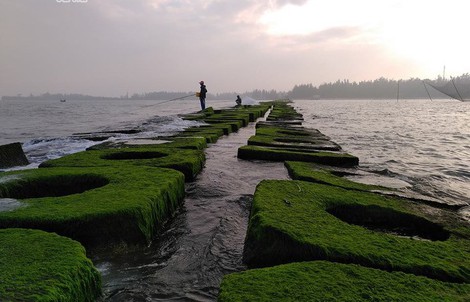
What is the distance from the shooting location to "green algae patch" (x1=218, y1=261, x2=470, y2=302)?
116 inches

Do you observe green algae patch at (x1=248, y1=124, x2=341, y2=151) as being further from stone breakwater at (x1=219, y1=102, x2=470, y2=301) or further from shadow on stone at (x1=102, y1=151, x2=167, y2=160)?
stone breakwater at (x1=219, y1=102, x2=470, y2=301)

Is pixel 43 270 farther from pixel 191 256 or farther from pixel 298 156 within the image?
pixel 298 156

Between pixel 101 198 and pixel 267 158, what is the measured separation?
7218 mm

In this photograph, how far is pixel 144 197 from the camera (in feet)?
17.6

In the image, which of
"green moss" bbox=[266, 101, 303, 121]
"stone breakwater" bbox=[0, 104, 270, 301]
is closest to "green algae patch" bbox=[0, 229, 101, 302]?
"stone breakwater" bbox=[0, 104, 270, 301]

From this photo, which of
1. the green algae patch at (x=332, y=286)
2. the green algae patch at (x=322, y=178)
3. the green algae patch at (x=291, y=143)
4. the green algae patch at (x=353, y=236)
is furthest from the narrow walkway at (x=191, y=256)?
the green algae patch at (x=291, y=143)

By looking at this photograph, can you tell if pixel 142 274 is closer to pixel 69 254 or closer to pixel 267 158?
pixel 69 254

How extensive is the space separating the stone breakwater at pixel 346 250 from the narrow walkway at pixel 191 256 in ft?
1.84

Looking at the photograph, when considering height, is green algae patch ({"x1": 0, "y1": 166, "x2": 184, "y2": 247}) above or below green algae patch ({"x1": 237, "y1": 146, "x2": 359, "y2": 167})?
above

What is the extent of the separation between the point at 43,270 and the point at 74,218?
1.47 meters

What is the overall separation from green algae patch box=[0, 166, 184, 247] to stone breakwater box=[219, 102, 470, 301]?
154 centimetres

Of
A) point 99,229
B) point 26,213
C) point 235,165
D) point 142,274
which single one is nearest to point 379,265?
point 142,274

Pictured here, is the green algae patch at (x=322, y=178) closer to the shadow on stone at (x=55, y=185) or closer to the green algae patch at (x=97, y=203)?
the green algae patch at (x=97, y=203)

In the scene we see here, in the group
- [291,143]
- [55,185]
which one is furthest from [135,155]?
[291,143]
